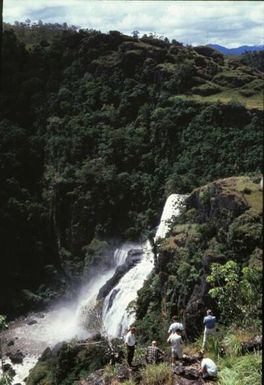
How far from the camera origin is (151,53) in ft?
208

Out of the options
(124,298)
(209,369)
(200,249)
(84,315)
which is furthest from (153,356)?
(84,315)

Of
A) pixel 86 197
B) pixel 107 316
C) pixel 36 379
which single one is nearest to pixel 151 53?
pixel 86 197

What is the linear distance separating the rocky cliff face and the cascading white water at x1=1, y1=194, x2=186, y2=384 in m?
3.62

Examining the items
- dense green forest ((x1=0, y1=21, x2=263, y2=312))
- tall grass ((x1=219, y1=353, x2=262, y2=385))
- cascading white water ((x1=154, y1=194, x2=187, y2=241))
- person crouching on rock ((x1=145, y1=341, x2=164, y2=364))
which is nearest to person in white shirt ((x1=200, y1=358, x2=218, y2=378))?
tall grass ((x1=219, y1=353, x2=262, y2=385))

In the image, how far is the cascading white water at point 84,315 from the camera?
38438 mm

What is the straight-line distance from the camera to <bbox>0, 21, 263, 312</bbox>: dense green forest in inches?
2067

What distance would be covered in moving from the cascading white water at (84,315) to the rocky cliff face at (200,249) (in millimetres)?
3625

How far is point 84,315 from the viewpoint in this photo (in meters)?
47.0

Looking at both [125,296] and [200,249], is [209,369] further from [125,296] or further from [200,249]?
[125,296]

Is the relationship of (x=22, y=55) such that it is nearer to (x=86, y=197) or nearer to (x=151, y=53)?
(x=151, y=53)

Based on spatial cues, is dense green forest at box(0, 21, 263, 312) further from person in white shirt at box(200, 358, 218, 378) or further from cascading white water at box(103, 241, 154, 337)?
person in white shirt at box(200, 358, 218, 378)

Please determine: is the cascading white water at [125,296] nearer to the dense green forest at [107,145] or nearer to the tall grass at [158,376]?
the dense green forest at [107,145]

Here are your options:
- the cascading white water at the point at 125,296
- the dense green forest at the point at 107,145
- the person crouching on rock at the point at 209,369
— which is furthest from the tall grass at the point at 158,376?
the dense green forest at the point at 107,145

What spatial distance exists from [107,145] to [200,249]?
29.5m
